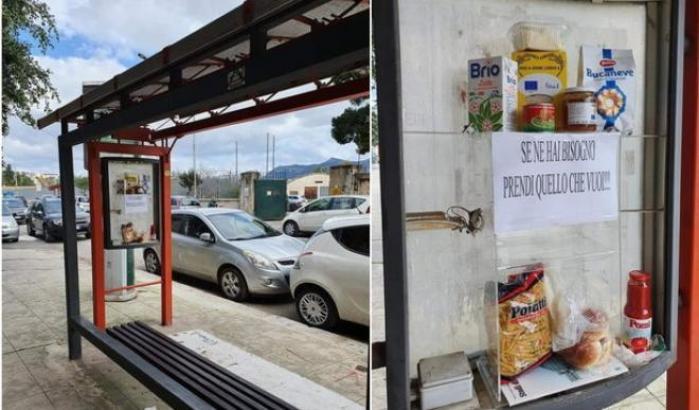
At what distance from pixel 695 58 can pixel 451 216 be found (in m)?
1.30

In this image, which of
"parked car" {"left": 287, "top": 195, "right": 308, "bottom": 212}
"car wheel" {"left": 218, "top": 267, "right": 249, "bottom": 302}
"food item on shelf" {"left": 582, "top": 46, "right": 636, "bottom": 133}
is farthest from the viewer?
"parked car" {"left": 287, "top": 195, "right": 308, "bottom": 212}

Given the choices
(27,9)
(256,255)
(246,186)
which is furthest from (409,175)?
(246,186)

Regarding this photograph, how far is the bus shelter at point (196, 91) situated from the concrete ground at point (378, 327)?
1.70 ft

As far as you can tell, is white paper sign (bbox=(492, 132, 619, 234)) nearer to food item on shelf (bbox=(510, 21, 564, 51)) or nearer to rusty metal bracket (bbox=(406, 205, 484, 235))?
rusty metal bracket (bbox=(406, 205, 484, 235))

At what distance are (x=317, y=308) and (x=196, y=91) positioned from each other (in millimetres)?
3380

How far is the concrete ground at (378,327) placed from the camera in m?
2.10

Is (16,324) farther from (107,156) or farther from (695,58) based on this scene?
(695,58)

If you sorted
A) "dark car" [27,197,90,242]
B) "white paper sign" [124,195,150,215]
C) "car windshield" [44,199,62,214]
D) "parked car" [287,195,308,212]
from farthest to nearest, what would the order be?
"parked car" [287,195,308,212], "car windshield" [44,199,62,214], "dark car" [27,197,90,242], "white paper sign" [124,195,150,215]

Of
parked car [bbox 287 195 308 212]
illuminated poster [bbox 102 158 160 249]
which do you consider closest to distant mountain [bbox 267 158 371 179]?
parked car [bbox 287 195 308 212]

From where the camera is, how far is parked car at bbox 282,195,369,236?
12668 mm

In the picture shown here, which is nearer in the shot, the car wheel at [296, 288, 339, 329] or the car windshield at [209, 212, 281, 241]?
the car wheel at [296, 288, 339, 329]

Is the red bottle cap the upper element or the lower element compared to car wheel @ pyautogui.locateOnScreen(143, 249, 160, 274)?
upper

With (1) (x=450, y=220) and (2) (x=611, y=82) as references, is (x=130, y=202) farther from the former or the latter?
(2) (x=611, y=82)

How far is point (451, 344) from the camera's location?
5.82 feet
